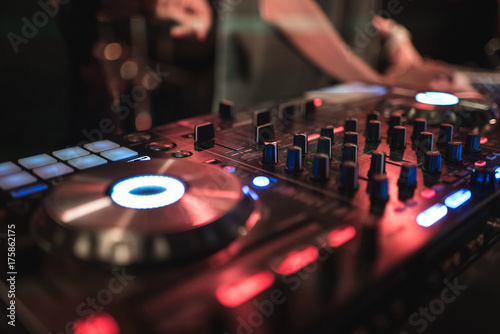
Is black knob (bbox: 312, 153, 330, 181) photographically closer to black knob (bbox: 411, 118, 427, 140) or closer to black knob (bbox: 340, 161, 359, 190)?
black knob (bbox: 340, 161, 359, 190)

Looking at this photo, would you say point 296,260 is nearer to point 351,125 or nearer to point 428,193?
point 428,193

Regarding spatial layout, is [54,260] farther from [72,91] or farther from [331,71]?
[331,71]

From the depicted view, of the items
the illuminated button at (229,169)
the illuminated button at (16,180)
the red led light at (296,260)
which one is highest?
the illuminated button at (16,180)

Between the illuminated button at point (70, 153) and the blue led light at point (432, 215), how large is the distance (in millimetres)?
456

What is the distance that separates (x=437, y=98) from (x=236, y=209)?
67 centimetres

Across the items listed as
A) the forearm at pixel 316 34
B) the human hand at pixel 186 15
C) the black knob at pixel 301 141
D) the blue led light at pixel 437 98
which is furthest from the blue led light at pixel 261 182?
the forearm at pixel 316 34

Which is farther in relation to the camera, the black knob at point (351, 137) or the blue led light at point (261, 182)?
the black knob at point (351, 137)

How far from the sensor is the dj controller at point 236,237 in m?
0.33

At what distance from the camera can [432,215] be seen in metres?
0.47

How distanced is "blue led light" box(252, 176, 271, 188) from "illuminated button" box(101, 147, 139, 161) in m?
0.20

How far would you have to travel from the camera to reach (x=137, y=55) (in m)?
1.86

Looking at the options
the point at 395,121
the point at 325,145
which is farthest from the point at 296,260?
the point at 395,121

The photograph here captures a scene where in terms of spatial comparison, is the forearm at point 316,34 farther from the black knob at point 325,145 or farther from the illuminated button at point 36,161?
the illuminated button at point 36,161

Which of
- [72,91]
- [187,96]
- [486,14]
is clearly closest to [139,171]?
[72,91]
